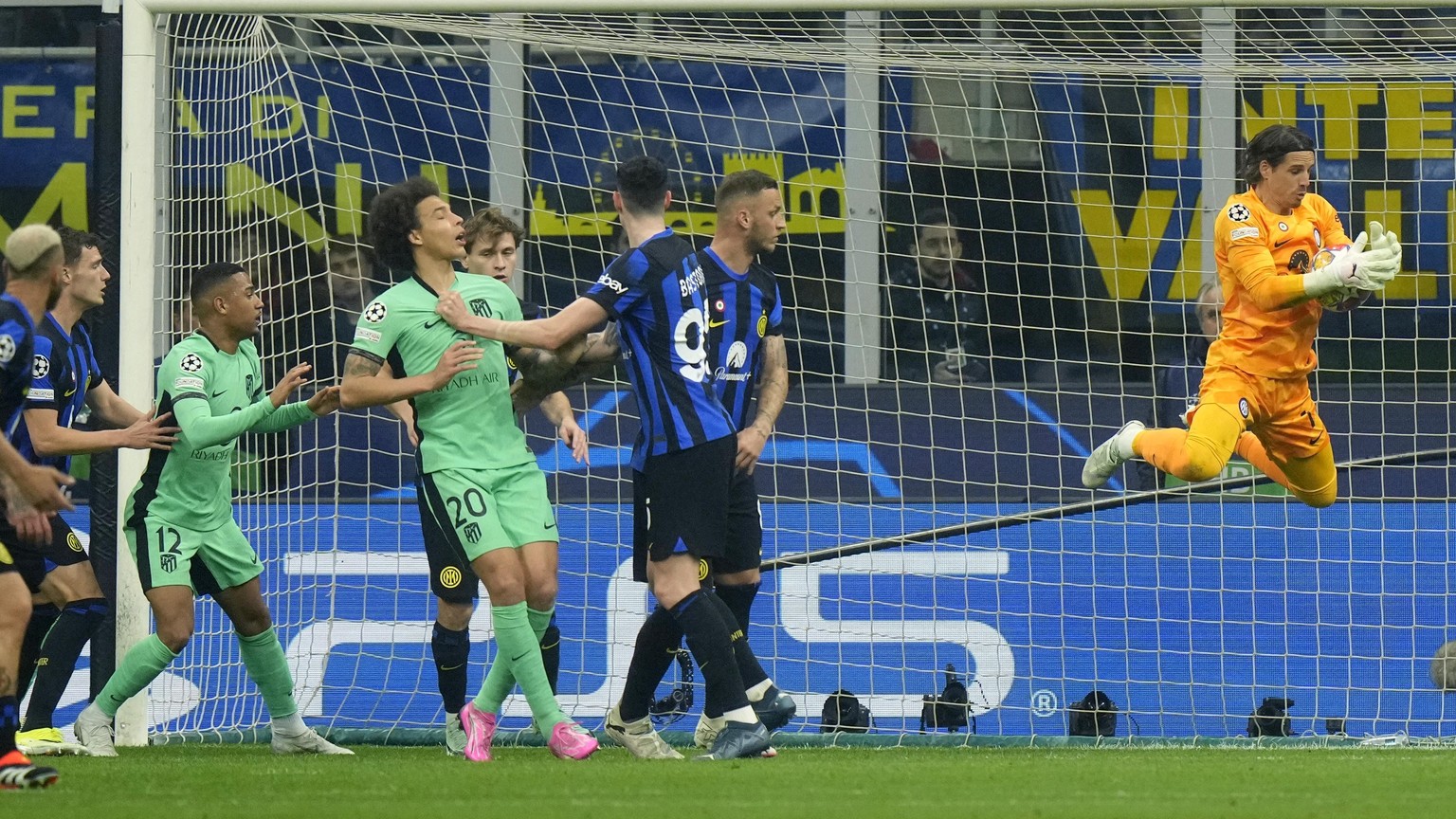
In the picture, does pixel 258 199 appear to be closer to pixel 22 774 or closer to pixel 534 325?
pixel 534 325

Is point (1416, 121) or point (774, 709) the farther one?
point (1416, 121)

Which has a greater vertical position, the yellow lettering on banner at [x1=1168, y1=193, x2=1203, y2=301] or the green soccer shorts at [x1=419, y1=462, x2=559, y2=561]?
the yellow lettering on banner at [x1=1168, y1=193, x2=1203, y2=301]

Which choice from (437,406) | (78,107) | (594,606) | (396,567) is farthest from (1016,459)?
(78,107)

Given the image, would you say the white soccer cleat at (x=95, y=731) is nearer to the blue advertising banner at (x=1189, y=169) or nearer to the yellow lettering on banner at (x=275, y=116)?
the yellow lettering on banner at (x=275, y=116)

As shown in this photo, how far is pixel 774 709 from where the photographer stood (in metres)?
6.65

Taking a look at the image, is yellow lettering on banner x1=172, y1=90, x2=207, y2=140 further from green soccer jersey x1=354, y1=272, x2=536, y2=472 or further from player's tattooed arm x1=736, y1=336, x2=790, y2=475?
player's tattooed arm x1=736, y1=336, x2=790, y2=475

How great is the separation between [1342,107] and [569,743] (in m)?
5.92

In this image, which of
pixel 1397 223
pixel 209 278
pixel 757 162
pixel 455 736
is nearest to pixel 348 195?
pixel 757 162

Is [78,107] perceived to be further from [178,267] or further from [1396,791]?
[1396,791]

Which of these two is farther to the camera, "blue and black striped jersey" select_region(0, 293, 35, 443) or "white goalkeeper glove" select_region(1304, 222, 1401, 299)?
"white goalkeeper glove" select_region(1304, 222, 1401, 299)

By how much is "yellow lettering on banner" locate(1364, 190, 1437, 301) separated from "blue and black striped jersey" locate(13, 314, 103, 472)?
676 cm

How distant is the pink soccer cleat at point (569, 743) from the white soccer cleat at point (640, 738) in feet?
0.91

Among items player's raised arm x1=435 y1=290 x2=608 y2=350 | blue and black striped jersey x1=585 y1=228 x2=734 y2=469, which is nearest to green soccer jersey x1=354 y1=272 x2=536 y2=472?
player's raised arm x1=435 y1=290 x2=608 y2=350

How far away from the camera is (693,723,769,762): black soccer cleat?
252 inches
